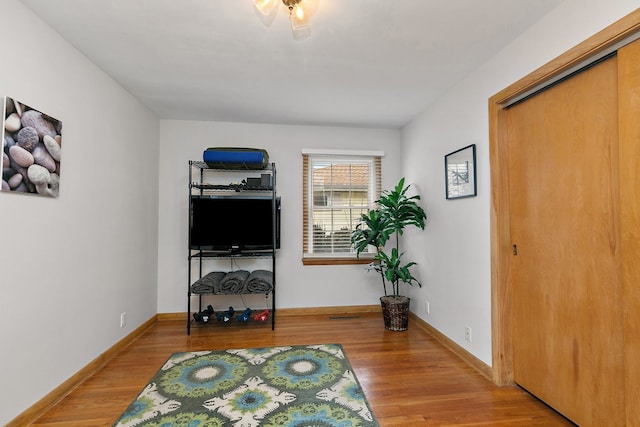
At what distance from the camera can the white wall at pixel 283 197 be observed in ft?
12.2

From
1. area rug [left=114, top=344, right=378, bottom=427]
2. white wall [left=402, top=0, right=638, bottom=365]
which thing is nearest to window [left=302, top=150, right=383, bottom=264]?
white wall [left=402, top=0, right=638, bottom=365]

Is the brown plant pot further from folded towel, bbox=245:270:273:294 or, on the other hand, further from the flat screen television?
the flat screen television

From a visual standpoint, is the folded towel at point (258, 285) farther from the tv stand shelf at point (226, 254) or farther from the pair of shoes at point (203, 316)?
the pair of shoes at point (203, 316)

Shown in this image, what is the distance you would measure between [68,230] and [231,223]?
1552 mm

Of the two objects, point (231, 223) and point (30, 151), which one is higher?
point (30, 151)

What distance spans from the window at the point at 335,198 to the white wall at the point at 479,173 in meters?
0.65

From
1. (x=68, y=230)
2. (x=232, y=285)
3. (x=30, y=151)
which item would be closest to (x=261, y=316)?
(x=232, y=285)

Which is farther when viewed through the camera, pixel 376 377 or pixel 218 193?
pixel 218 193

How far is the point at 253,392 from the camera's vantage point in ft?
6.98

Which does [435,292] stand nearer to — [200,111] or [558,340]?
[558,340]

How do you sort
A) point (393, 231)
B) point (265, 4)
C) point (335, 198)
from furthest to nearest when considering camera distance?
point (335, 198) < point (393, 231) < point (265, 4)

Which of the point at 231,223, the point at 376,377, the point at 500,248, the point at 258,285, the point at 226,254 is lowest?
the point at 376,377

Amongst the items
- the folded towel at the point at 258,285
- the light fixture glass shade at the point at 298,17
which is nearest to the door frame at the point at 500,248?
the light fixture glass shade at the point at 298,17

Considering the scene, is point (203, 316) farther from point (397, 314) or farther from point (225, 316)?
point (397, 314)
